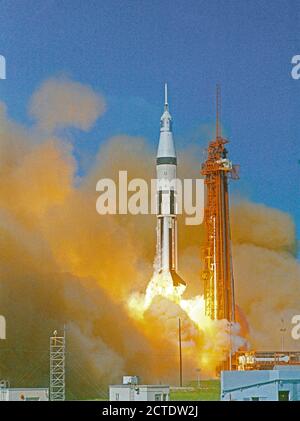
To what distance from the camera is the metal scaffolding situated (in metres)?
10.9

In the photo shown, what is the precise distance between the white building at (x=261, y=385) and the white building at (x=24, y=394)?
147cm

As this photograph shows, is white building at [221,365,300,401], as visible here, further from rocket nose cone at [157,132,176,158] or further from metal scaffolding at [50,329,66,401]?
rocket nose cone at [157,132,176,158]

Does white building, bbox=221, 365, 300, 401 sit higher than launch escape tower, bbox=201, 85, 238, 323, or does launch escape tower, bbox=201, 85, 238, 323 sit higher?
launch escape tower, bbox=201, 85, 238, 323

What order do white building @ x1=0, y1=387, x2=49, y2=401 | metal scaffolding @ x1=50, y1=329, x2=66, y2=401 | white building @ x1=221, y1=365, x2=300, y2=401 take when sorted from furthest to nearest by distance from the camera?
1. metal scaffolding @ x1=50, y1=329, x2=66, y2=401
2. white building @ x1=0, y1=387, x2=49, y2=401
3. white building @ x1=221, y1=365, x2=300, y2=401

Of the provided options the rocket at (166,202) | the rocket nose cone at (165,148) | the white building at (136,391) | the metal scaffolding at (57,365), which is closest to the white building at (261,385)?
the white building at (136,391)

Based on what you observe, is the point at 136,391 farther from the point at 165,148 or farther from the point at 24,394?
the point at 165,148

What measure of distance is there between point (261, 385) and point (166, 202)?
5.95ft

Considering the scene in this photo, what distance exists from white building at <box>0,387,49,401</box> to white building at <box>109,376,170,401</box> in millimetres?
551

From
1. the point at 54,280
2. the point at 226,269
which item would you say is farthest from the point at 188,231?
the point at 54,280

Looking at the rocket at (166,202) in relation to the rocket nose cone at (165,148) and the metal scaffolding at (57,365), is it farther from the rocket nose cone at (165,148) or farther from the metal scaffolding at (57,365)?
the metal scaffolding at (57,365)

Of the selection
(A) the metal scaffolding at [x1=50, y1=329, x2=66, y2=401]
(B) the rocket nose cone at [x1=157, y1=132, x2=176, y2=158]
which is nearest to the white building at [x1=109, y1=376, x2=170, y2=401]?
(A) the metal scaffolding at [x1=50, y1=329, x2=66, y2=401]

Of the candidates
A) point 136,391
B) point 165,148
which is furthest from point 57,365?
point 165,148

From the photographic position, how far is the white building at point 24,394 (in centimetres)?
1060

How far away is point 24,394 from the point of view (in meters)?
10.6
